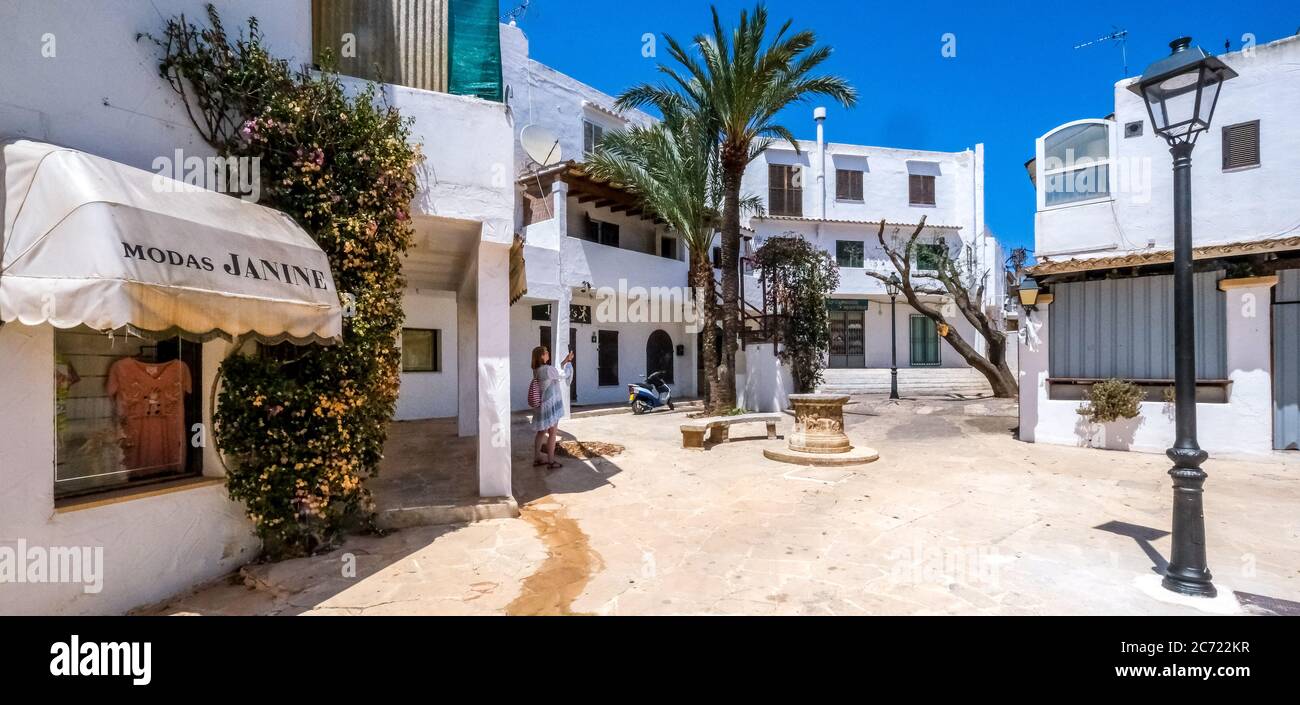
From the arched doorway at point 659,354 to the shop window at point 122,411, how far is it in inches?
627

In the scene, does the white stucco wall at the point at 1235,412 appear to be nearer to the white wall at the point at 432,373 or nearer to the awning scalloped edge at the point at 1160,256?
the awning scalloped edge at the point at 1160,256

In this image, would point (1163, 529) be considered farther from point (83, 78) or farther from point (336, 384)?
point (83, 78)

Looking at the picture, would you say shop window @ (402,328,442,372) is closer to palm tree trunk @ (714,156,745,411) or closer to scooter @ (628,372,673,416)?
scooter @ (628,372,673,416)

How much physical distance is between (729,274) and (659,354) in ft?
24.1

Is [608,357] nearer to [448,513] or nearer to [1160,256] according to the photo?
[448,513]

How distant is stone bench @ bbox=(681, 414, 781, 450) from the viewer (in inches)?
400

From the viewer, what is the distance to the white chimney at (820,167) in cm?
2681

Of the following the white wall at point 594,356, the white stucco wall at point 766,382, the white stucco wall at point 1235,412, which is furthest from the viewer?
the white wall at point 594,356

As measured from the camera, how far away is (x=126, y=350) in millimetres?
4250

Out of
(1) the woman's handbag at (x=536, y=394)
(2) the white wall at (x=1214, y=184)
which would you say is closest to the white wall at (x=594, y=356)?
(1) the woman's handbag at (x=536, y=394)

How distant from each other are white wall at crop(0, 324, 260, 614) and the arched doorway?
15.9 m

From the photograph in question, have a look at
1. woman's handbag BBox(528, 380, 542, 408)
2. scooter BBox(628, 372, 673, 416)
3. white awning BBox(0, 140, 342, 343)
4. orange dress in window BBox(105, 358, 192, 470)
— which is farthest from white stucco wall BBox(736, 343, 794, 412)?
white awning BBox(0, 140, 342, 343)
